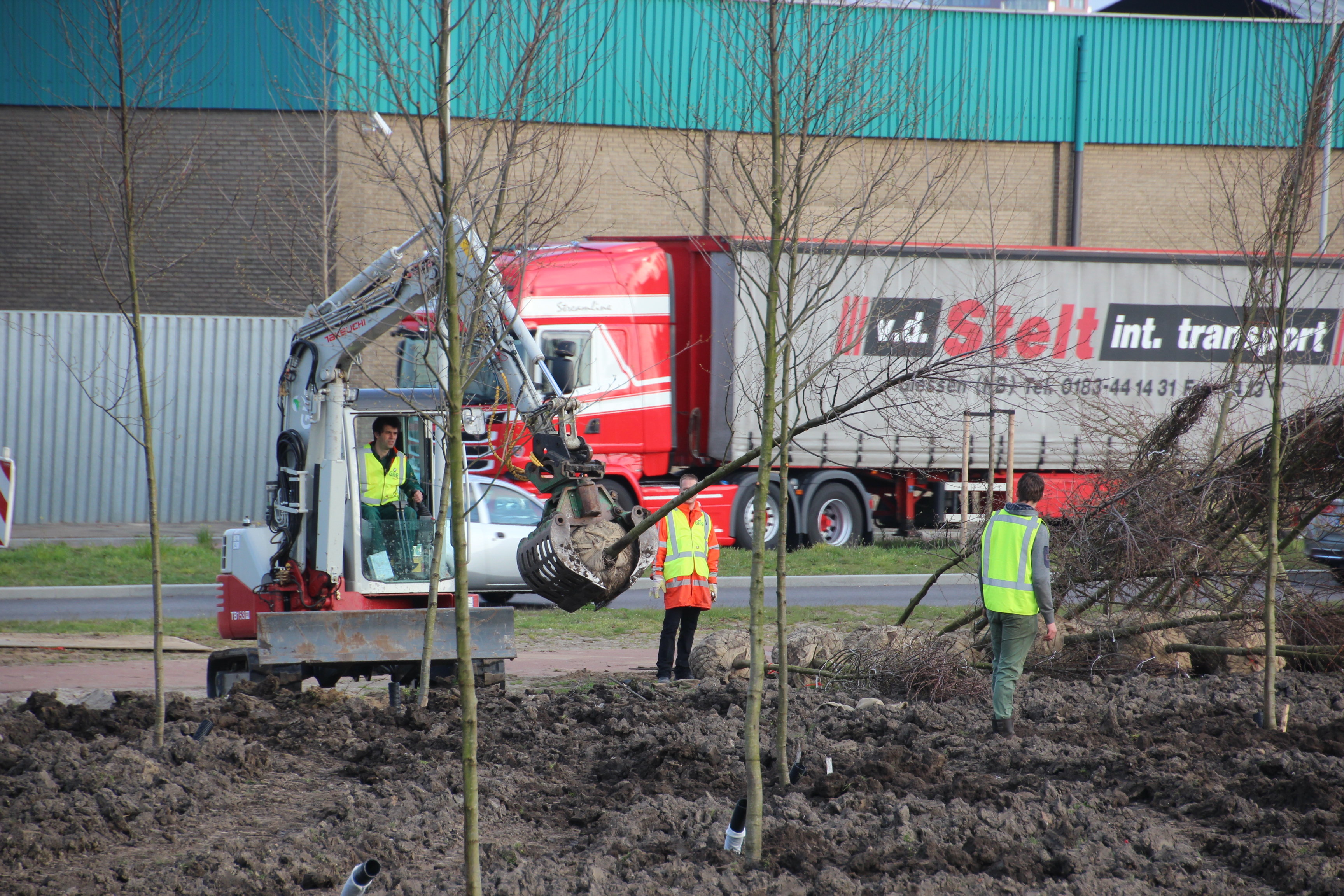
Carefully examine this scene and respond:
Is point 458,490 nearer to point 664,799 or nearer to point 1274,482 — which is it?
point 664,799

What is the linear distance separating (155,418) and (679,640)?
15761mm

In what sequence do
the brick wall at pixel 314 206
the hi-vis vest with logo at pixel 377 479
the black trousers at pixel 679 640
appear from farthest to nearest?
the brick wall at pixel 314 206, the black trousers at pixel 679 640, the hi-vis vest with logo at pixel 377 479

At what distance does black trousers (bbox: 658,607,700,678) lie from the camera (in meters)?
9.41

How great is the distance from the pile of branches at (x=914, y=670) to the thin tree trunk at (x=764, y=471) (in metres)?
3.77

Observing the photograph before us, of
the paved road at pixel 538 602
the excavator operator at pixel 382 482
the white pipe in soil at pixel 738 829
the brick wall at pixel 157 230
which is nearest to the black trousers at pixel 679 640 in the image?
the excavator operator at pixel 382 482

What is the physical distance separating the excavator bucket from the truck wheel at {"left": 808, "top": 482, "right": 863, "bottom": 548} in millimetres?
11381

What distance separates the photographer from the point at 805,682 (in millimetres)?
8727

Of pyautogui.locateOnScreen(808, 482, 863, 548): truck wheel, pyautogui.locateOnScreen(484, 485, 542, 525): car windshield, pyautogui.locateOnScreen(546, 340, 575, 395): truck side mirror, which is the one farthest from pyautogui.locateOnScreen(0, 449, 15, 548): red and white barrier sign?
pyautogui.locateOnScreen(808, 482, 863, 548): truck wheel

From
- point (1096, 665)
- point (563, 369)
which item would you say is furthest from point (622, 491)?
point (1096, 665)

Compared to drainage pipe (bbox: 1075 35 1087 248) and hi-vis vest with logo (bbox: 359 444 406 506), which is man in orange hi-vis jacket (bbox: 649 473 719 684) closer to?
hi-vis vest with logo (bbox: 359 444 406 506)

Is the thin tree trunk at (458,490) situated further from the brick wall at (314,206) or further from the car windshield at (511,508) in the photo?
the brick wall at (314,206)

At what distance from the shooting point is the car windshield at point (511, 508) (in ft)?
45.5

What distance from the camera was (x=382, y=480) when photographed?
8562 millimetres

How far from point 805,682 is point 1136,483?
2.83 metres
